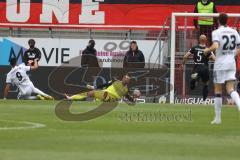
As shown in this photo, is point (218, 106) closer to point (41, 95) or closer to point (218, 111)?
point (218, 111)

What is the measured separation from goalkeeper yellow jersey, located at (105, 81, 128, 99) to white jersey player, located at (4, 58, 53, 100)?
3.10 metres

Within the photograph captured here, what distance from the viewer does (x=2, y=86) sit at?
25.9 m

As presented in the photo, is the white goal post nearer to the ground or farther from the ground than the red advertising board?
nearer to the ground

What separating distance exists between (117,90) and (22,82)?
4.12 m

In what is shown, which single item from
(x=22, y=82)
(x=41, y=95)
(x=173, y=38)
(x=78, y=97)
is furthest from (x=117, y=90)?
(x=22, y=82)

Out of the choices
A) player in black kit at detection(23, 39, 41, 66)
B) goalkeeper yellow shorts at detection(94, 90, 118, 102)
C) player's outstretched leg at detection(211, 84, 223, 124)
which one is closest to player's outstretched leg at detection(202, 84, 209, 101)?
goalkeeper yellow shorts at detection(94, 90, 118, 102)

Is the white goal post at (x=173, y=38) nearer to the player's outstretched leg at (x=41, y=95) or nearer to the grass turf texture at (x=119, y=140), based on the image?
the player's outstretched leg at (x=41, y=95)

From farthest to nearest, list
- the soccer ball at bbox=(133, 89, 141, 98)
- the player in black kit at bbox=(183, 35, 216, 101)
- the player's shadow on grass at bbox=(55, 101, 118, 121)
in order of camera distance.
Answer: the soccer ball at bbox=(133, 89, 141, 98), the player in black kit at bbox=(183, 35, 216, 101), the player's shadow on grass at bbox=(55, 101, 118, 121)

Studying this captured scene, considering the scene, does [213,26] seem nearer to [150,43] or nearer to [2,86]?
[150,43]

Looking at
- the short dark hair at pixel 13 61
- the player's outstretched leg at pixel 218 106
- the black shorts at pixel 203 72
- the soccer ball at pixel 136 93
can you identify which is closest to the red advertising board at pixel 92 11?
the short dark hair at pixel 13 61

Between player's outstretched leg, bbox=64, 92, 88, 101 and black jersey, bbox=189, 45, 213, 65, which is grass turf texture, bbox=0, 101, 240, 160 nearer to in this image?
black jersey, bbox=189, 45, 213, 65

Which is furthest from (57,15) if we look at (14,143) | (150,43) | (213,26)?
(14,143)

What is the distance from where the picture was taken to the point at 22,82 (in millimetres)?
25109

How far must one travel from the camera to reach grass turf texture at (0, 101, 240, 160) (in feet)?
28.3
